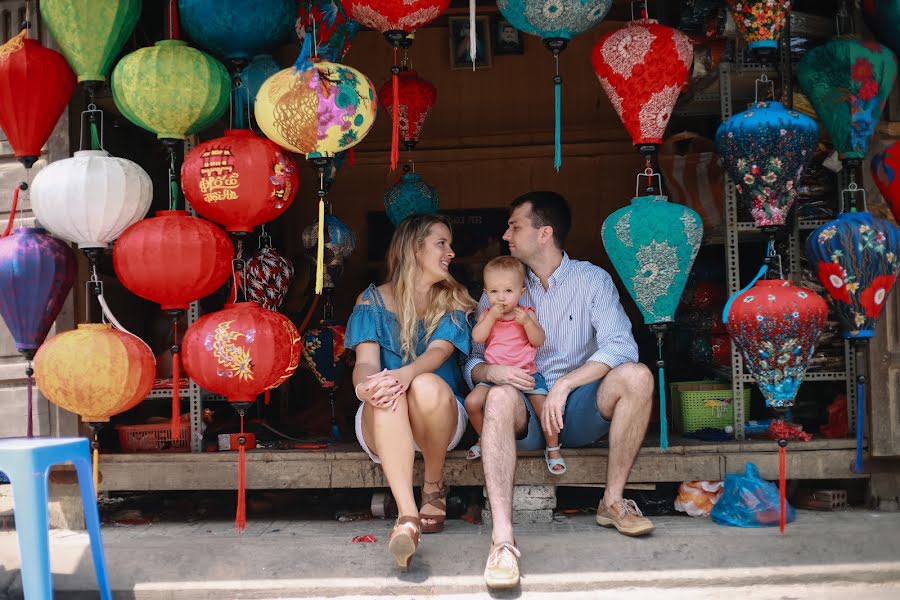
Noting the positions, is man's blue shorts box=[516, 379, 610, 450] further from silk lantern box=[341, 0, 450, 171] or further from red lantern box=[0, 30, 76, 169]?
red lantern box=[0, 30, 76, 169]

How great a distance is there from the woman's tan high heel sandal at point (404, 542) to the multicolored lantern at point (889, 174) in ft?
7.11

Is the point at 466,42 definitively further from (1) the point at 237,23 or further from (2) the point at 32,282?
(2) the point at 32,282

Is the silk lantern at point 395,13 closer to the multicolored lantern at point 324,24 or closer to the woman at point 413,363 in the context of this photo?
the multicolored lantern at point 324,24

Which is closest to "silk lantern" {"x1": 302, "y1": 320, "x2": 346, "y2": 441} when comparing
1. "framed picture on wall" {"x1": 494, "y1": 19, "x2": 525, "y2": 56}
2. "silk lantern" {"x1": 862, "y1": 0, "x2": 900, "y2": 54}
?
"framed picture on wall" {"x1": 494, "y1": 19, "x2": 525, "y2": 56}

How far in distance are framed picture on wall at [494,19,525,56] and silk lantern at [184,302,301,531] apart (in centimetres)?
285

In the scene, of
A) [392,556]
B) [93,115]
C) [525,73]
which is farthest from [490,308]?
[525,73]

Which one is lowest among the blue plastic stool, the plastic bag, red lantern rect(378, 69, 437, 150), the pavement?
the pavement

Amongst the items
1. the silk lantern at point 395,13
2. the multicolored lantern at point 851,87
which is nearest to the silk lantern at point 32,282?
the silk lantern at point 395,13

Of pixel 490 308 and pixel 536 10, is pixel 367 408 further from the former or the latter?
pixel 536 10

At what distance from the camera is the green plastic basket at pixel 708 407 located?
3707 millimetres

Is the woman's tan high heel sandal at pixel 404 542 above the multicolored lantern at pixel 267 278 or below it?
below

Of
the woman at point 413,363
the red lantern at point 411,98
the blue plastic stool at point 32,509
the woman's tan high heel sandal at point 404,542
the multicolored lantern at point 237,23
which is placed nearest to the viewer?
the blue plastic stool at point 32,509

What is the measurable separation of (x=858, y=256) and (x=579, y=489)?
5.05ft

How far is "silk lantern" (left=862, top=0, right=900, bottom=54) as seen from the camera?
3.24 meters
